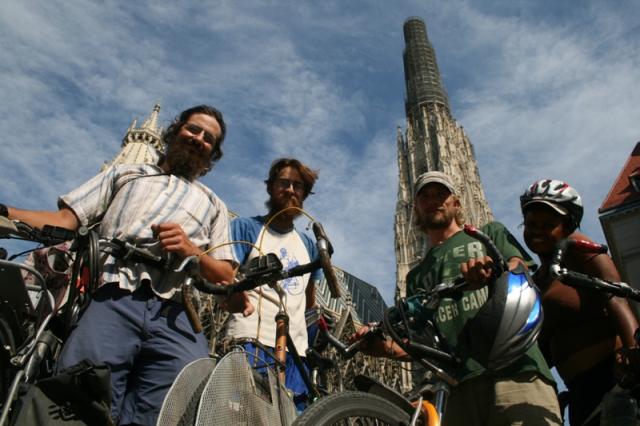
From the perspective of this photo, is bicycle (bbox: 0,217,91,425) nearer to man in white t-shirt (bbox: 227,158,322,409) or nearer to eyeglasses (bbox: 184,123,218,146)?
eyeglasses (bbox: 184,123,218,146)

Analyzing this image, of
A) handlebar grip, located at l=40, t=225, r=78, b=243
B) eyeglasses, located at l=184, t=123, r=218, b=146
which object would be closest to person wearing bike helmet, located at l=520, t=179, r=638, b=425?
eyeglasses, located at l=184, t=123, r=218, b=146

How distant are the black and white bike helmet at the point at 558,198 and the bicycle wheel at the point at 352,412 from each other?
1443mm

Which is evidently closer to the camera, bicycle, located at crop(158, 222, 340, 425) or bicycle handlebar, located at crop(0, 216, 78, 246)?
bicycle, located at crop(158, 222, 340, 425)

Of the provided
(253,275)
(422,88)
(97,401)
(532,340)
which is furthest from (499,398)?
(422,88)

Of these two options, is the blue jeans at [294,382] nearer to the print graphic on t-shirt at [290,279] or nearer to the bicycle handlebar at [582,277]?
the print graphic on t-shirt at [290,279]

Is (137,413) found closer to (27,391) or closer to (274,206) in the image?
(27,391)

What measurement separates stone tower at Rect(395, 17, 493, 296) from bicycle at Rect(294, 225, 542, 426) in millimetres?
31620

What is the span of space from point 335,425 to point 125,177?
5.25ft

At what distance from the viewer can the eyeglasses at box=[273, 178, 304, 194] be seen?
337 cm

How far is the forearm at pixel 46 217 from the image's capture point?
2033 mm

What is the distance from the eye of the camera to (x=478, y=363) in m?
2.23

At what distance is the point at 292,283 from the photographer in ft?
10.5

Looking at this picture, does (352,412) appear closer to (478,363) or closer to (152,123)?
(478,363)

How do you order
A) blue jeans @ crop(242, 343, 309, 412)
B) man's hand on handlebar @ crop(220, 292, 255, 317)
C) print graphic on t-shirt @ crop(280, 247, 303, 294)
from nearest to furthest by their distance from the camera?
man's hand on handlebar @ crop(220, 292, 255, 317)
blue jeans @ crop(242, 343, 309, 412)
print graphic on t-shirt @ crop(280, 247, 303, 294)
